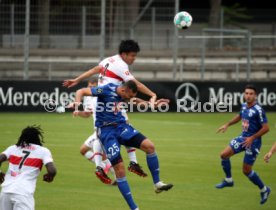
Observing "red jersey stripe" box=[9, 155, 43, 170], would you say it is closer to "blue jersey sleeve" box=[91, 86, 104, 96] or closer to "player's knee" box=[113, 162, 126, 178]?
"player's knee" box=[113, 162, 126, 178]

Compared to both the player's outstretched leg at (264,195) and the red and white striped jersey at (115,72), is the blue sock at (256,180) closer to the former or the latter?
the player's outstretched leg at (264,195)

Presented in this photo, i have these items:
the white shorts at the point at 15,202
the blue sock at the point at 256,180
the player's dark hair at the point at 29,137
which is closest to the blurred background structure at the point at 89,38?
the blue sock at the point at 256,180

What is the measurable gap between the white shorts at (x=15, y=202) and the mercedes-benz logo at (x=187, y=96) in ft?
74.3

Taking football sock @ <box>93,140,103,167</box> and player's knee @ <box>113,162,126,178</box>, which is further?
football sock @ <box>93,140,103,167</box>

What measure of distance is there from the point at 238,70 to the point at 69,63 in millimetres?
8015

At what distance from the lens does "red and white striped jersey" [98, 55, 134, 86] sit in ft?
46.0

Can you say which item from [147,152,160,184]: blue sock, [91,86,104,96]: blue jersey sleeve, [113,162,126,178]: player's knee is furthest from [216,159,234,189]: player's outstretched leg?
[91,86,104,96]: blue jersey sleeve

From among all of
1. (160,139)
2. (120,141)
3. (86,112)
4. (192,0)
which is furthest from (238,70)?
(120,141)

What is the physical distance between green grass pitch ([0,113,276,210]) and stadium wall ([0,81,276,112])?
0.56 meters

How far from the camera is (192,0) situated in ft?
167

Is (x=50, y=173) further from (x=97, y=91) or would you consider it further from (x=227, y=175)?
(x=227, y=175)

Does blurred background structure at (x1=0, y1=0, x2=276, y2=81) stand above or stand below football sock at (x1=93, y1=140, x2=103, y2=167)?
above

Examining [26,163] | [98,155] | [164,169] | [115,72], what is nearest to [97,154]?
[98,155]

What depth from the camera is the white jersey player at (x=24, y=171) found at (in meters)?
10.2
